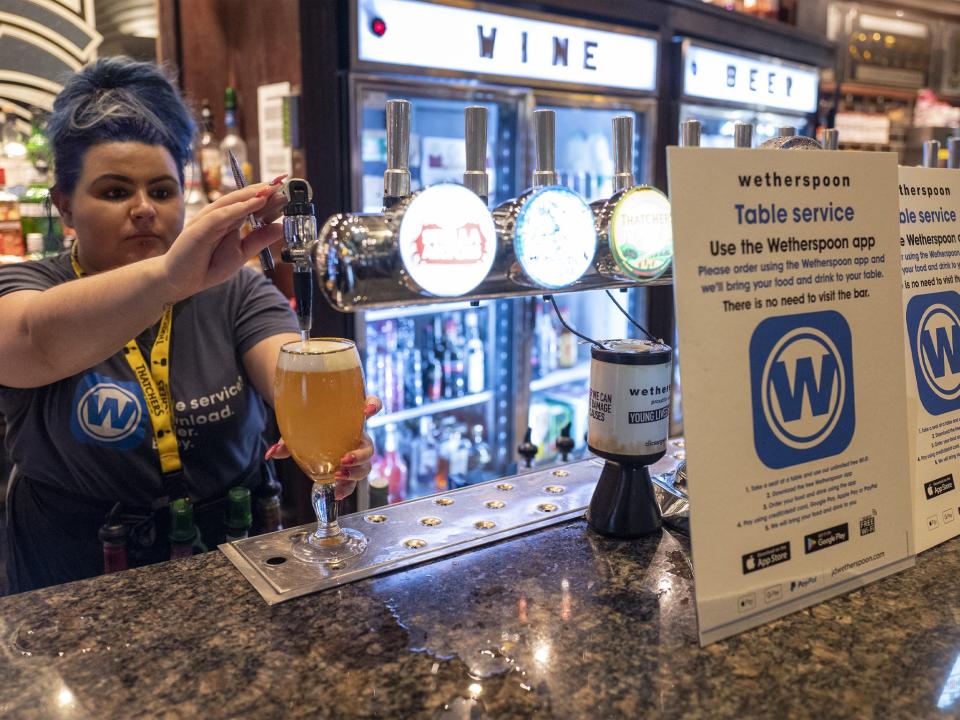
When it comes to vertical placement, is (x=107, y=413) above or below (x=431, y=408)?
above

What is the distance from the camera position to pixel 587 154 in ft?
11.1

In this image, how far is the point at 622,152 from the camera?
1100 millimetres

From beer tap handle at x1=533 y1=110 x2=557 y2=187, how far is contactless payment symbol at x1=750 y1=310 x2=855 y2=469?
343 mm

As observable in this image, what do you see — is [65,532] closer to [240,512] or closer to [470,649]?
[240,512]

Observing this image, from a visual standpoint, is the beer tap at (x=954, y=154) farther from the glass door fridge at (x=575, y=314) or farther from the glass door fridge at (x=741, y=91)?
the glass door fridge at (x=741, y=91)

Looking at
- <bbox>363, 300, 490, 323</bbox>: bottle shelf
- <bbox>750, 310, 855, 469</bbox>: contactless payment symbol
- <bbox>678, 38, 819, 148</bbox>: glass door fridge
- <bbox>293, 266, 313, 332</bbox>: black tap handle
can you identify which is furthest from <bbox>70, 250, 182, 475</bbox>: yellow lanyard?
<bbox>678, 38, 819, 148</bbox>: glass door fridge

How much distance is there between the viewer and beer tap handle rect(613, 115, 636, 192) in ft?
3.53

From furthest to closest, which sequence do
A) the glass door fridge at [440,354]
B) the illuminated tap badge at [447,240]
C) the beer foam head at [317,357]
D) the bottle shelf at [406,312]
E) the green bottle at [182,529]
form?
the bottle shelf at [406,312] → the glass door fridge at [440,354] → the green bottle at [182,529] → the beer foam head at [317,357] → the illuminated tap badge at [447,240]

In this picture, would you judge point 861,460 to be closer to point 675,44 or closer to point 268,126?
point 268,126

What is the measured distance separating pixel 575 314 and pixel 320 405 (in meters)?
2.84

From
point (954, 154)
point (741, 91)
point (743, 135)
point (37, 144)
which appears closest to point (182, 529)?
point (743, 135)

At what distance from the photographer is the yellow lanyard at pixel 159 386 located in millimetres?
1519

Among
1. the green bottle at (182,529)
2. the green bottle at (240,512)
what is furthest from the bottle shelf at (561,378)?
the green bottle at (182,529)

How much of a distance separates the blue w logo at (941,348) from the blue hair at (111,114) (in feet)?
4.66
